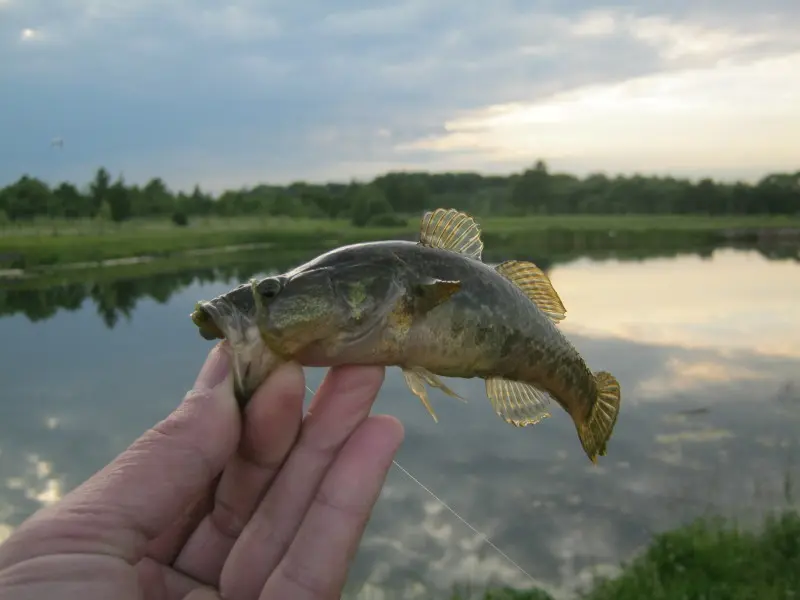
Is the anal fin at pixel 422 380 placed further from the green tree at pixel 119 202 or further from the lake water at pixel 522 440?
the green tree at pixel 119 202

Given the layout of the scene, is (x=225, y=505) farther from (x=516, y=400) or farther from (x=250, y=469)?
(x=516, y=400)

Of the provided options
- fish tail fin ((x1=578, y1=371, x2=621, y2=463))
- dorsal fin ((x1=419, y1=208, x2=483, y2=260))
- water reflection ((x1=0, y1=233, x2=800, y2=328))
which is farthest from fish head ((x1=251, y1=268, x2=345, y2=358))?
water reflection ((x1=0, y1=233, x2=800, y2=328))

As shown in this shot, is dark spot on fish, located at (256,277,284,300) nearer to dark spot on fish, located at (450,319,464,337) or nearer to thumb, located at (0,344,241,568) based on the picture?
thumb, located at (0,344,241,568)

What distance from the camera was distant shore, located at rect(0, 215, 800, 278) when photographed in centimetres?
4956

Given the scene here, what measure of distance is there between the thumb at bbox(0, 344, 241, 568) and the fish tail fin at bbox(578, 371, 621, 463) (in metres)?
2.27

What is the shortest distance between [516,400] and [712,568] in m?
6.79

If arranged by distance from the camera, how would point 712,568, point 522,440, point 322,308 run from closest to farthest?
point 322,308 → point 712,568 → point 522,440

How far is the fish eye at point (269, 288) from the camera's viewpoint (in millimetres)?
3281

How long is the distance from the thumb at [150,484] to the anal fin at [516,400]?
61.4 inches

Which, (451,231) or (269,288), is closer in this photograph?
(269,288)

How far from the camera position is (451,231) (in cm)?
395

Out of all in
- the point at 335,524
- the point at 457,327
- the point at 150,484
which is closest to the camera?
the point at 150,484

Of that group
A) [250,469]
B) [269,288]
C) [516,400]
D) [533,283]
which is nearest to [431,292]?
[269,288]

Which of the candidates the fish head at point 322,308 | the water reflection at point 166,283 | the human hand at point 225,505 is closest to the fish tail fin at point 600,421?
the human hand at point 225,505
